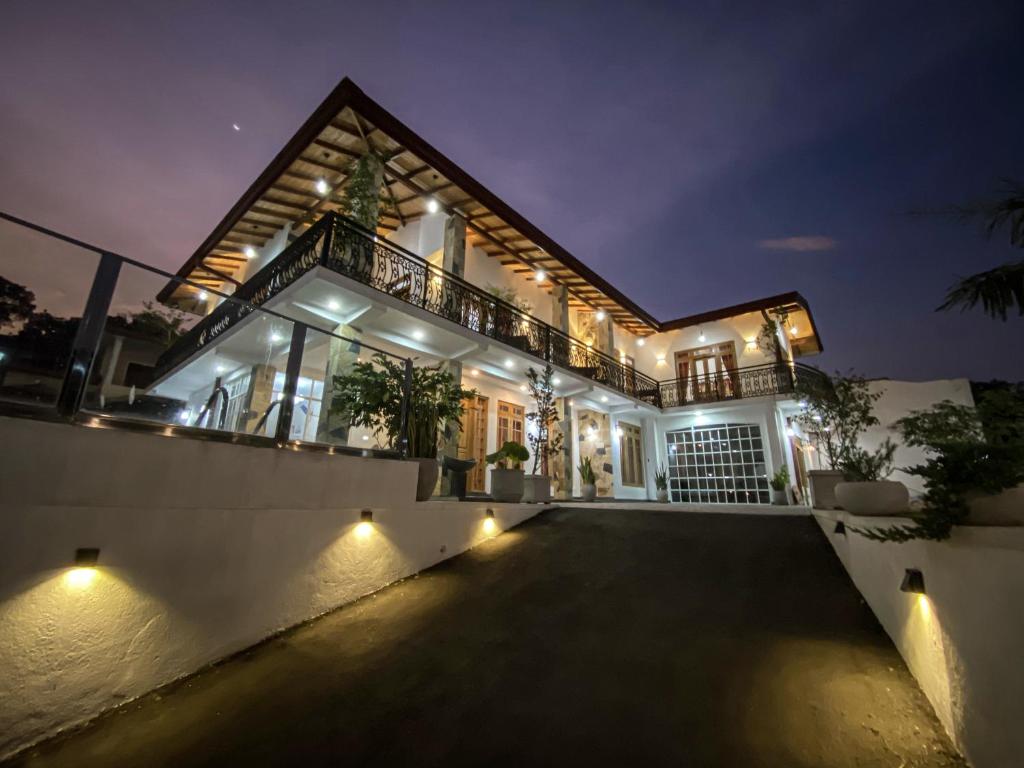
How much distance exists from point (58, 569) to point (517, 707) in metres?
3.16

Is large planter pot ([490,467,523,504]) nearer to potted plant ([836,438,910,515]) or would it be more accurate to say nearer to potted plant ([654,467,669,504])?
potted plant ([836,438,910,515])

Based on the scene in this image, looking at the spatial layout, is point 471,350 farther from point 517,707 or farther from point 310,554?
point 517,707

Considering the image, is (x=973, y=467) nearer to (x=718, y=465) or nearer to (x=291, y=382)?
(x=291, y=382)

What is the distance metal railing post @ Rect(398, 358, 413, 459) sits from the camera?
5.29m

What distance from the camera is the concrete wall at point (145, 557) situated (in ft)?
8.24

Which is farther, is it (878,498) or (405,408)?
(405,408)

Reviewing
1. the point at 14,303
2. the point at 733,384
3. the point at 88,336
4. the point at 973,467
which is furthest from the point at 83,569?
the point at 733,384

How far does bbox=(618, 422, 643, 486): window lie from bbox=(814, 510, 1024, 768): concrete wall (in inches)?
451

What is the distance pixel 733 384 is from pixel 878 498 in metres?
12.1

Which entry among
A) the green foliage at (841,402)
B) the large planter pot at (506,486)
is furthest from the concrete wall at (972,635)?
the large planter pot at (506,486)

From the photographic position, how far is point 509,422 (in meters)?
12.2

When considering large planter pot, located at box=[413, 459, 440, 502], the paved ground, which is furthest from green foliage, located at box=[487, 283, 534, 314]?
the paved ground

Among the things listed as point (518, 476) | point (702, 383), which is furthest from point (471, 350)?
point (702, 383)

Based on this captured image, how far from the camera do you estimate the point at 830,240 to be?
306 inches
